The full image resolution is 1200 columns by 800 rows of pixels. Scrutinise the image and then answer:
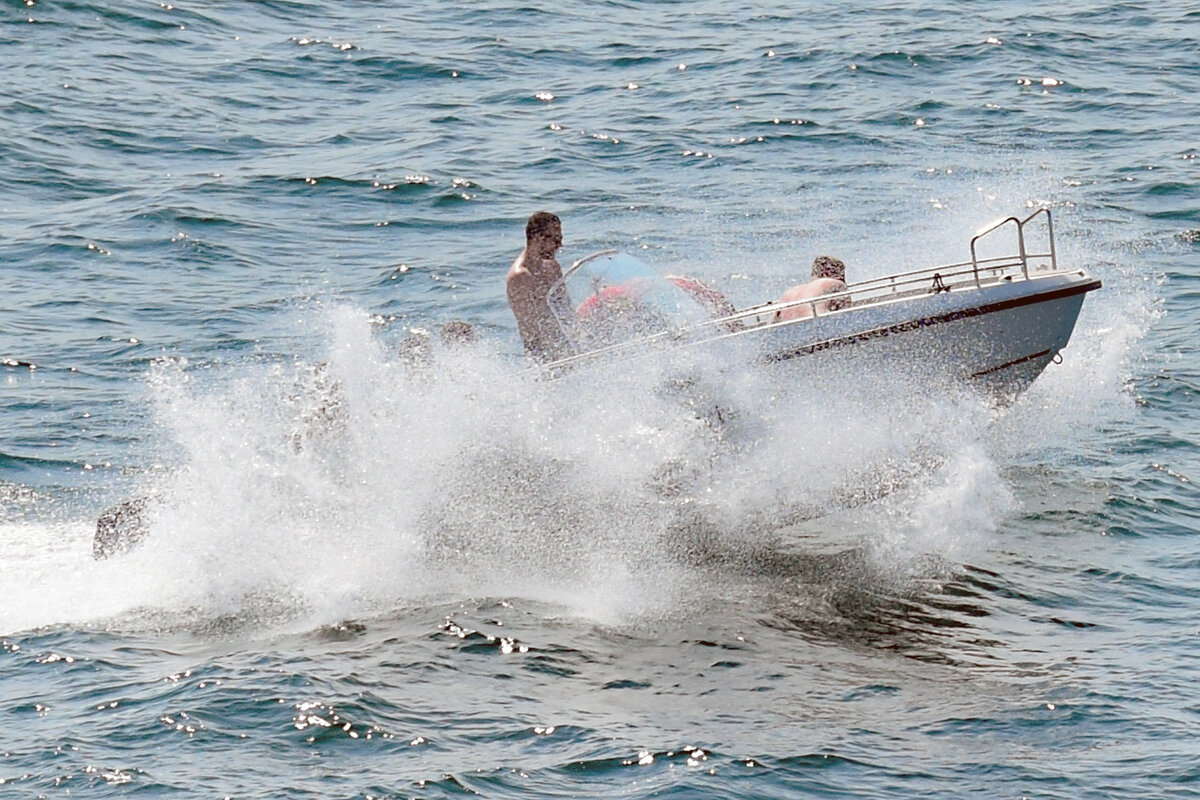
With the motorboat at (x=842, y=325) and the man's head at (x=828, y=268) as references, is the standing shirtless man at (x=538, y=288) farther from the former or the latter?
the man's head at (x=828, y=268)

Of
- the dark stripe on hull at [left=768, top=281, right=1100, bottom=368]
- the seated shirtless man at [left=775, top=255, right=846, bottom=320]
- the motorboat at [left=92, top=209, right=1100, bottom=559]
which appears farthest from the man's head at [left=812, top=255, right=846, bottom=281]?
the dark stripe on hull at [left=768, top=281, right=1100, bottom=368]

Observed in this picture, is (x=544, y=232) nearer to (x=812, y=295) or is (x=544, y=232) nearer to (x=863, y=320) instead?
(x=812, y=295)

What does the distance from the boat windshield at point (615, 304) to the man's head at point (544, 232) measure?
20 centimetres

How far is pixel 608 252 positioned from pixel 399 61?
47.4 ft

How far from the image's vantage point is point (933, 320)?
10016 millimetres

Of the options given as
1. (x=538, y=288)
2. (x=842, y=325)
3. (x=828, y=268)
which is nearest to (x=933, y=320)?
(x=842, y=325)

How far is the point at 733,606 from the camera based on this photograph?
9516 millimetres

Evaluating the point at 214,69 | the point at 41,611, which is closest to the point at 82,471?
the point at 41,611

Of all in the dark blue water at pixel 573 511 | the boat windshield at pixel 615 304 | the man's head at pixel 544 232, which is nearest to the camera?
the dark blue water at pixel 573 511

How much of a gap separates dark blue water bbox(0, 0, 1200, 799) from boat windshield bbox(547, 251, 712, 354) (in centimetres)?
48

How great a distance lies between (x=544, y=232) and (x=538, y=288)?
0.35m

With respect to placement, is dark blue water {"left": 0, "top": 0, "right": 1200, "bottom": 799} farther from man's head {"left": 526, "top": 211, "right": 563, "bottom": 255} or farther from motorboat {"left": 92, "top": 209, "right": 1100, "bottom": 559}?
man's head {"left": 526, "top": 211, "right": 563, "bottom": 255}

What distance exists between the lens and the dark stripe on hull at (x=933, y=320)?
9906 mm

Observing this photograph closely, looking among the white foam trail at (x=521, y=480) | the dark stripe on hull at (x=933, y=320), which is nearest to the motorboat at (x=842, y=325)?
the dark stripe on hull at (x=933, y=320)
